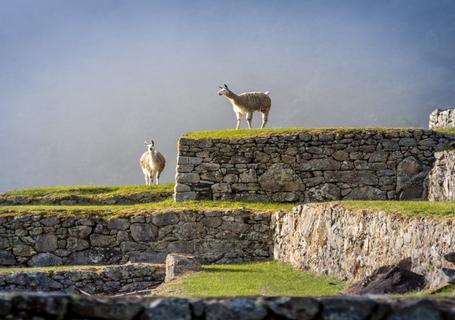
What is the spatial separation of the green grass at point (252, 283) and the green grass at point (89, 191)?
24.7 feet

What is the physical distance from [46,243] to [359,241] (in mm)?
9224

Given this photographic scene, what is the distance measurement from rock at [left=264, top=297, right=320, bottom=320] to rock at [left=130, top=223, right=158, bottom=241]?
1464 centimetres

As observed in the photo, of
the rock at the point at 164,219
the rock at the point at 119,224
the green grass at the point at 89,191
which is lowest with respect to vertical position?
the rock at the point at 119,224

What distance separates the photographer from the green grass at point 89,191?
23172 mm

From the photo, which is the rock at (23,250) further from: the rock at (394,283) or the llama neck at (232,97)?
the rock at (394,283)

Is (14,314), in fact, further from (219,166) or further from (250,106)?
(250,106)

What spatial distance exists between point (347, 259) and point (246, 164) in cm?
908

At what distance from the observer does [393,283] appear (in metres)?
8.78

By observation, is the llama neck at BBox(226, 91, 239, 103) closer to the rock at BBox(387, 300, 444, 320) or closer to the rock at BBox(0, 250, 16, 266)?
the rock at BBox(0, 250, 16, 266)

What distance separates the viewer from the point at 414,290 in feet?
28.1

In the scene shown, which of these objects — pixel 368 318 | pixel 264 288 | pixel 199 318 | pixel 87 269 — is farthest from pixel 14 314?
pixel 87 269

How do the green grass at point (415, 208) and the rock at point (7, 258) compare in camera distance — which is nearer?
the green grass at point (415, 208)

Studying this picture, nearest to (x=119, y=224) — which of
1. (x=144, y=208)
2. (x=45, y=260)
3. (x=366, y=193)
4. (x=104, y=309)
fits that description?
(x=144, y=208)

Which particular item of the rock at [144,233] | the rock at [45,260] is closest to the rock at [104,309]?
the rock at [144,233]
